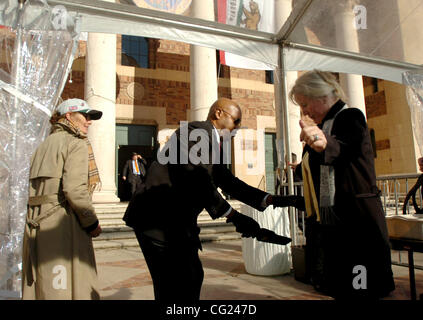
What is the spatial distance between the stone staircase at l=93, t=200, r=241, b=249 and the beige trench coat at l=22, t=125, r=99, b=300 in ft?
17.5

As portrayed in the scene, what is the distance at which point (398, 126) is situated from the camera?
17.2 m

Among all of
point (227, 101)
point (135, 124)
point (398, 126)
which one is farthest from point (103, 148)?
point (398, 126)

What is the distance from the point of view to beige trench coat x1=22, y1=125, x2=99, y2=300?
239cm

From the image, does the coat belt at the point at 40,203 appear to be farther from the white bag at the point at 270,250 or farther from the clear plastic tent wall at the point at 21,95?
the white bag at the point at 270,250

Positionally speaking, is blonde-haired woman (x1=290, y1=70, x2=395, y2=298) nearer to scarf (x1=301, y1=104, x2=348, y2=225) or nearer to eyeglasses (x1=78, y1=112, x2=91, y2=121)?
scarf (x1=301, y1=104, x2=348, y2=225)

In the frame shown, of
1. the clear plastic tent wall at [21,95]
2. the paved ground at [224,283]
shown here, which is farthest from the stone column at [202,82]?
the clear plastic tent wall at [21,95]

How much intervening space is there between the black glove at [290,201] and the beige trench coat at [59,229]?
1444 millimetres

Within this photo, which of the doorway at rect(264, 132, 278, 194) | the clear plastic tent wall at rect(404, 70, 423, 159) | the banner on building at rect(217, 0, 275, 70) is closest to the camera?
the banner on building at rect(217, 0, 275, 70)

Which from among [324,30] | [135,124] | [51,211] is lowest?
[51,211]

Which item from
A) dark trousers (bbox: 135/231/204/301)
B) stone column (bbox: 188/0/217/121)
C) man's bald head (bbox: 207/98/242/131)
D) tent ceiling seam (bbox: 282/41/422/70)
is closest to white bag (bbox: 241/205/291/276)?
tent ceiling seam (bbox: 282/41/422/70)

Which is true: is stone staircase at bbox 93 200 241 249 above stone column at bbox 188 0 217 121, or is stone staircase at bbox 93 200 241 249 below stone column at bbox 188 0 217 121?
below

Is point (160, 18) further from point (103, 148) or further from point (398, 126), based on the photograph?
point (398, 126)

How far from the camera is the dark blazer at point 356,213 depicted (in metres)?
1.77

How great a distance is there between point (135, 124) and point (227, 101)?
12921mm
